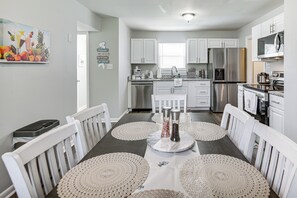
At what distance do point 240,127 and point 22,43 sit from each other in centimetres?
217

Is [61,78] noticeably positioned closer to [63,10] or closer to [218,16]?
[63,10]

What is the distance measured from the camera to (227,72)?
5.98 meters

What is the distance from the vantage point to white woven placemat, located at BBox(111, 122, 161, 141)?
153cm

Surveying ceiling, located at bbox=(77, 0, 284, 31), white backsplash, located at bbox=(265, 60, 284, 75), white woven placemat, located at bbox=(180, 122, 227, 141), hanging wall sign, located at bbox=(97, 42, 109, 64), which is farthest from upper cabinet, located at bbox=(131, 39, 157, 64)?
white woven placemat, located at bbox=(180, 122, 227, 141)

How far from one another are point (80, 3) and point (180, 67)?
3.87 m

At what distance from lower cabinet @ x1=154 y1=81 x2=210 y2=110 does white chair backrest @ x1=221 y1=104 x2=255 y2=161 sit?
4351mm

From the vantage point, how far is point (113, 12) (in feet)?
14.7

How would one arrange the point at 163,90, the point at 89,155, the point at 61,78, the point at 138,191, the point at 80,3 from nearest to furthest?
1. the point at 138,191
2. the point at 89,155
3. the point at 61,78
4. the point at 80,3
5. the point at 163,90

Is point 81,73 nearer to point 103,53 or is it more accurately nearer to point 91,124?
point 103,53

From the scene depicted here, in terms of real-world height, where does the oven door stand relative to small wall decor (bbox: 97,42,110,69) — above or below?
below

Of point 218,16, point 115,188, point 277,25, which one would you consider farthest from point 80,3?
point 115,188

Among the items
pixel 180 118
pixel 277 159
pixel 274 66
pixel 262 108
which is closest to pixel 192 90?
pixel 274 66

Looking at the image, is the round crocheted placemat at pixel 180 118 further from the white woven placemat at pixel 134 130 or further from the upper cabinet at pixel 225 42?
the upper cabinet at pixel 225 42

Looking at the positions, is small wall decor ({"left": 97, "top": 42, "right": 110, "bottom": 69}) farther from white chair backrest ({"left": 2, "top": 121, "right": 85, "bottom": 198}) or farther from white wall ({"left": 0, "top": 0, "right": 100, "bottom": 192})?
white chair backrest ({"left": 2, "top": 121, "right": 85, "bottom": 198})
